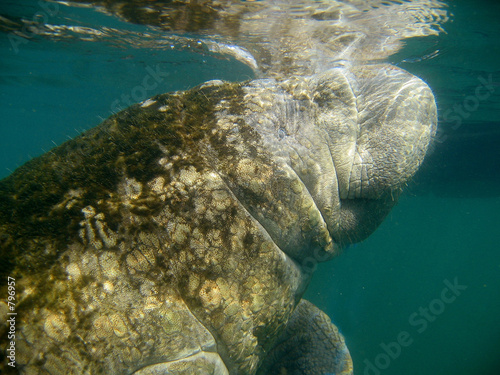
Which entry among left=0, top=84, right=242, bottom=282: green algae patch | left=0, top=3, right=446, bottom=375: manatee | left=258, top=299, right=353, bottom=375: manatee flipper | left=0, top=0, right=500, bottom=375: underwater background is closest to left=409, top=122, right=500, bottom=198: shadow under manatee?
left=0, top=0, right=500, bottom=375: underwater background

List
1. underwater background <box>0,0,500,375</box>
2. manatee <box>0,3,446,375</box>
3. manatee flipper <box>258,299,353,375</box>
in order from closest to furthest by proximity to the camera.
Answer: manatee <box>0,3,446,375</box>, manatee flipper <box>258,299,353,375</box>, underwater background <box>0,0,500,375</box>

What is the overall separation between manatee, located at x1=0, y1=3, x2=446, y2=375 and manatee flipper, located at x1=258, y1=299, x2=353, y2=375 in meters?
1.27

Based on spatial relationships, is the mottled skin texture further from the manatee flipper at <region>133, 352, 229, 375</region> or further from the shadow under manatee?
the shadow under manatee

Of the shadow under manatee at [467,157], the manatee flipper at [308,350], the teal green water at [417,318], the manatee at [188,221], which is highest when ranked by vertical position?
the manatee at [188,221]

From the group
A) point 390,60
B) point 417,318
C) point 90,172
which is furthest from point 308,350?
point 417,318

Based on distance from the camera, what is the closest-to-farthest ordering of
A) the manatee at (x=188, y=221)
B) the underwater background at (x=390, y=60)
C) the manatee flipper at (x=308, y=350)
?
the manatee at (x=188, y=221) → the manatee flipper at (x=308, y=350) → the underwater background at (x=390, y=60)

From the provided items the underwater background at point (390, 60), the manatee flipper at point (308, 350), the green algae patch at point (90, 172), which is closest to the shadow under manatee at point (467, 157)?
the underwater background at point (390, 60)

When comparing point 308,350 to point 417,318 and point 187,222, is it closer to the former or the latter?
point 187,222

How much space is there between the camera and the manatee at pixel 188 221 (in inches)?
55.0

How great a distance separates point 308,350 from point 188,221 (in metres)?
2.35

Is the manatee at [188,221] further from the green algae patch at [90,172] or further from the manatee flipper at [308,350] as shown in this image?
the manatee flipper at [308,350]

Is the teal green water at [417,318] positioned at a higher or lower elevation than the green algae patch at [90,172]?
lower

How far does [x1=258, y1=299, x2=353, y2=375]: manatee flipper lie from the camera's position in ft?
10.1

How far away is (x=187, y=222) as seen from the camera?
1.67 meters
